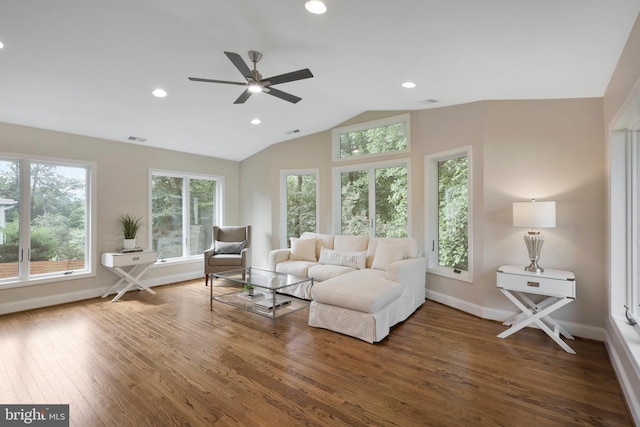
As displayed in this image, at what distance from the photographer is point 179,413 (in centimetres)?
195

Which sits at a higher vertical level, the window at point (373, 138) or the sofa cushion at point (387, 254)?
the window at point (373, 138)

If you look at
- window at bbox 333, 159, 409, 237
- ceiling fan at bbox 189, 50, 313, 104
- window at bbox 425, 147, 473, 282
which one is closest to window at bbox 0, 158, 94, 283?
ceiling fan at bbox 189, 50, 313, 104

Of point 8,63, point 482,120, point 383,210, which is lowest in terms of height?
point 383,210

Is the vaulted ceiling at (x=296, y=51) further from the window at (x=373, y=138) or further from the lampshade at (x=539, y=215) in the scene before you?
the lampshade at (x=539, y=215)

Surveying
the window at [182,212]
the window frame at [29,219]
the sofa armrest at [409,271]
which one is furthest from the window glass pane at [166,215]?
the sofa armrest at [409,271]

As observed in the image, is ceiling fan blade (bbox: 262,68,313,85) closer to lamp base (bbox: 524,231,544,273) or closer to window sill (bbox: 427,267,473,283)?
lamp base (bbox: 524,231,544,273)

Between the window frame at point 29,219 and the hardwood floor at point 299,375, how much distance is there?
2.33 ft

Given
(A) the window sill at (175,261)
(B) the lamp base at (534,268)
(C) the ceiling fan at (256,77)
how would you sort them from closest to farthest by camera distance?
(C) the ceiling fan at (256,77), (B) the lamp base at (534,268), (A) the window sill at (175,261)

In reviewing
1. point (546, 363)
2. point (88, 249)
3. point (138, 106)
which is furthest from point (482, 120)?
point (88, 249)

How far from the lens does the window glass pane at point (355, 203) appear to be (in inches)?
204

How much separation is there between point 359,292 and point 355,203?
2457 mm

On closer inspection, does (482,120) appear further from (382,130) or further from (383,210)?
(383,210)

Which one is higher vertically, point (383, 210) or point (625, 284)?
point (383, 210)

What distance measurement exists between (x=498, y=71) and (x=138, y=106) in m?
4.20
